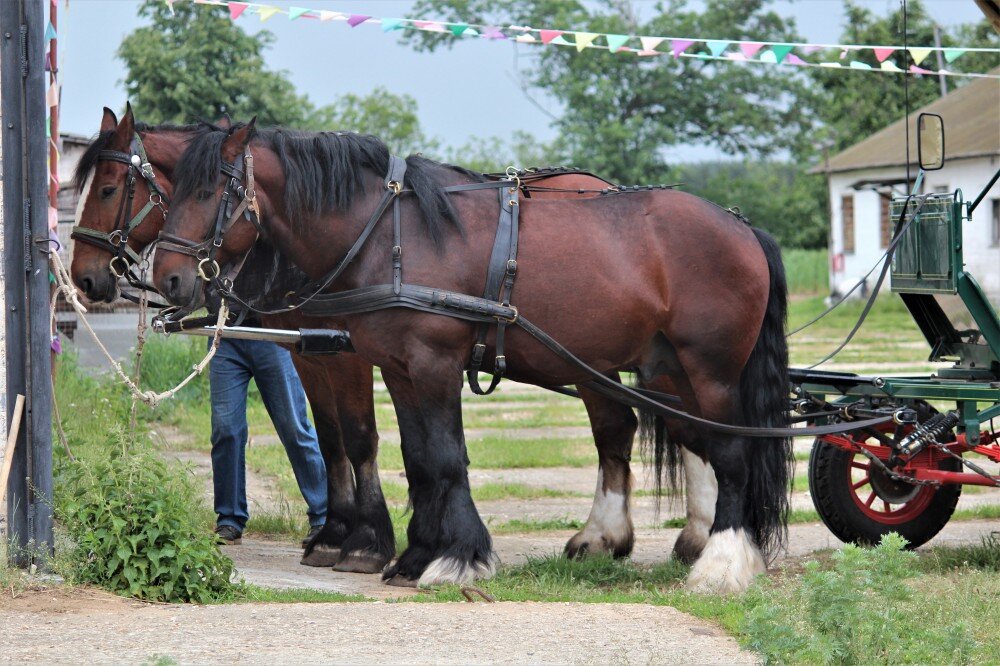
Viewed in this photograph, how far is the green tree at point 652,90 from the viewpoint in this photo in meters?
34.6

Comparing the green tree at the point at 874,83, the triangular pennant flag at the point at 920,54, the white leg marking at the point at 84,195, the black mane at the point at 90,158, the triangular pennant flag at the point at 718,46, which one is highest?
the green tree at the point at 874,83

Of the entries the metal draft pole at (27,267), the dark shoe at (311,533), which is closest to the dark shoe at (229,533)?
the dark shoe at (311,533)

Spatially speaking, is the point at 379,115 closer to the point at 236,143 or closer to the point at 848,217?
the point at 848,217

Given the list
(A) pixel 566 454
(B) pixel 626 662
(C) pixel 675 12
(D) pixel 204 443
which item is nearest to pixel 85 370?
(D) pixel 204 443

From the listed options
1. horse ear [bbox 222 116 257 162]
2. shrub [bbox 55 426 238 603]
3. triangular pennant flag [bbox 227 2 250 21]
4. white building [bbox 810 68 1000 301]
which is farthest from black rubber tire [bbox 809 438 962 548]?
white building [bbox 810 68 1000 301]

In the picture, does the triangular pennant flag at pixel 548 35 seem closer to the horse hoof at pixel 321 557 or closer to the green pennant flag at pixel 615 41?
the green pennant flag at pixel 615 41

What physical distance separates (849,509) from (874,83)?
31731 mm

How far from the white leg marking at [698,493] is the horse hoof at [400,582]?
1.55 metres

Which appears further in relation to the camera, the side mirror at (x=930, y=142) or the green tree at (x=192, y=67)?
the green tree at (x=192, y=67)

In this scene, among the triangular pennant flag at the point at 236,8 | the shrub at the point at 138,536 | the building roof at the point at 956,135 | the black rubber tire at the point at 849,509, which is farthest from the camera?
the building roof at the point at 956,135

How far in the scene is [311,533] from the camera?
713cm

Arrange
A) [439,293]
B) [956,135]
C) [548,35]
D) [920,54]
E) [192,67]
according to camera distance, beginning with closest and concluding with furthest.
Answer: [439,293], [920,54], [548,35], [192,67], [956,135]

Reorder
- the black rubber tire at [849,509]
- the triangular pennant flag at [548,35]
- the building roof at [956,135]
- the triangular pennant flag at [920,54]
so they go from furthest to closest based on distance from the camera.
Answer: the building roof at [956,135]
the triangular pennant flag at [548,35]
the triangular pennant flag at [920,54]
the black rubber tire at [849,509]

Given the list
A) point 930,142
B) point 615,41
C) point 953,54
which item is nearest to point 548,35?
point 615,41
